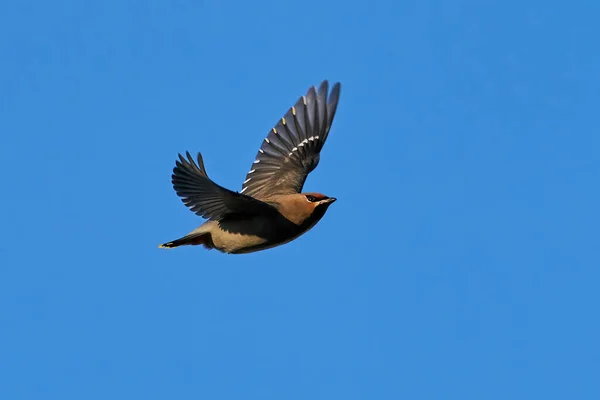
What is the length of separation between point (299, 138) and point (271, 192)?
46.6 inches

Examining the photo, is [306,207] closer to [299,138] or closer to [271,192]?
[271,192]

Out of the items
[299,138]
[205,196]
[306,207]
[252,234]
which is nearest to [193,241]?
[252,234]

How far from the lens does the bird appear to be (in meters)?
12.5

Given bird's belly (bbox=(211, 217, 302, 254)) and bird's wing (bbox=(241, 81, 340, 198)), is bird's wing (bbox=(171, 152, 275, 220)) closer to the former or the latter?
bird's belly (bbox=(211, 217, 302, 254))

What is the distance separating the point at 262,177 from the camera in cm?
1520

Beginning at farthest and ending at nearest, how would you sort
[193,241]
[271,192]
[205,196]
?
[271,192] < [193,241] < [205,196]

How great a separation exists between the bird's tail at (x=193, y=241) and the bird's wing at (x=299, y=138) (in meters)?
1.67

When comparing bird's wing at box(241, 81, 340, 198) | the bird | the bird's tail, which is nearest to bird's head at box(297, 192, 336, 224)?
the bird

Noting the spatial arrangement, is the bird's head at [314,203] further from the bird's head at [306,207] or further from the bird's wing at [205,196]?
the bird's wing at [205,196]

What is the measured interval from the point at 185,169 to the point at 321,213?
191 cm

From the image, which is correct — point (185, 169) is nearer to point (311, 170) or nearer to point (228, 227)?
point (228, 227)

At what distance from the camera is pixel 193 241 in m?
13.7

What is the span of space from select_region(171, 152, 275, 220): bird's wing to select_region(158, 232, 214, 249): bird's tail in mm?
452

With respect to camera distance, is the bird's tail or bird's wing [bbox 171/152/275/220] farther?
the bird's tail
